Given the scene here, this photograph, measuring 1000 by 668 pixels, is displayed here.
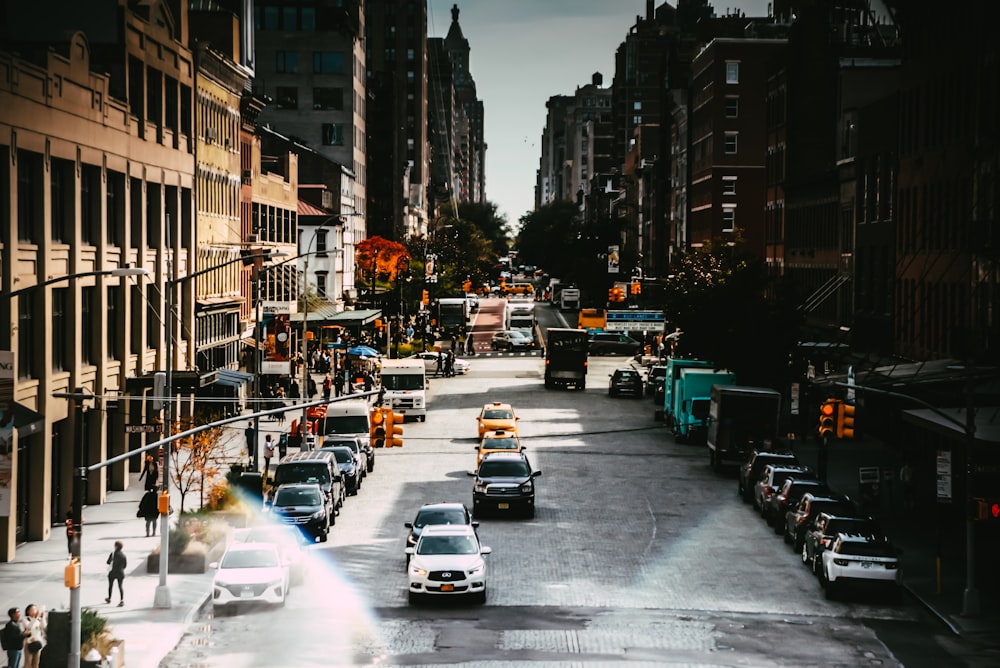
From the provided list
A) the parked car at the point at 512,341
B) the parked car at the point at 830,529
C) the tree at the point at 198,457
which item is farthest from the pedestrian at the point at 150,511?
the parked car at the point at 512,341

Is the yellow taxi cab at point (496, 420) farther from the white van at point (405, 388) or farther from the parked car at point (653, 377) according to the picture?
the parked car at point (653, 377)

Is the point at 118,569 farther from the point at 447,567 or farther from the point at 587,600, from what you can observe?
the point at 587,600

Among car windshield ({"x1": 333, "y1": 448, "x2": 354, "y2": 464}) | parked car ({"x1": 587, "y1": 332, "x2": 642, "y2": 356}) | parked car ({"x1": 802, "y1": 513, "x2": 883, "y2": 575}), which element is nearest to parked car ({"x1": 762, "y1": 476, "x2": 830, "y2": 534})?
parked car ({"x1": 802, "y1": 513, "x2": 883, "y2": 575})

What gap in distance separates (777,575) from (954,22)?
2539 cm

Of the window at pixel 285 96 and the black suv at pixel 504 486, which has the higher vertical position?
the window at pixel 285 96

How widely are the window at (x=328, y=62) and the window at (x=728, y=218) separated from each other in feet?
147

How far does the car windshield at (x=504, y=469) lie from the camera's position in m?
43.1

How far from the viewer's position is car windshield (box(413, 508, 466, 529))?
3459 cm

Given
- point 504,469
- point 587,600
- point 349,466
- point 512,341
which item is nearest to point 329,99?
point 512,341

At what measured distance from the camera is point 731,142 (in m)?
120

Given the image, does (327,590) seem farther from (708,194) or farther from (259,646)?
(708,194)

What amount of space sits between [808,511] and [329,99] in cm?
11411

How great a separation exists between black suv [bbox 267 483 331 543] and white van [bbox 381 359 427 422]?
29.5m

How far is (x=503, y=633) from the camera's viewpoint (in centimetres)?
2819
